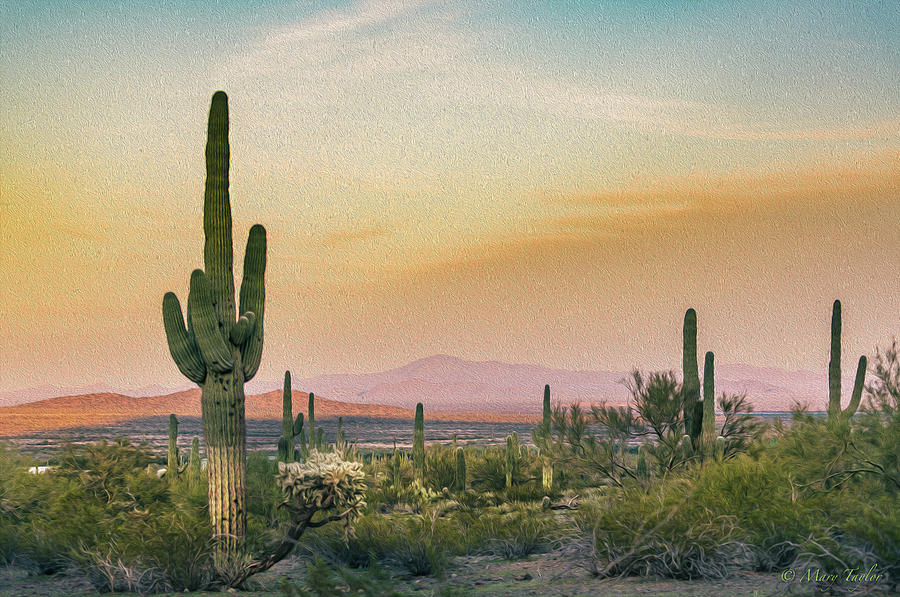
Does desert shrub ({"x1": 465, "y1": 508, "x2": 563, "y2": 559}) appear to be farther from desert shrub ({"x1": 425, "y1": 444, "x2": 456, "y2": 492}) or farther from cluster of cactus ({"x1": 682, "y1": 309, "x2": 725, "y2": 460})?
desert shrub ({"x1": 425, "y1": 444, "x2": 456, "y2": 492})

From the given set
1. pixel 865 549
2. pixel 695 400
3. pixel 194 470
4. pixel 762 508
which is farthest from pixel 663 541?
pixel 194 470

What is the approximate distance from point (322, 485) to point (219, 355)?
2574mm

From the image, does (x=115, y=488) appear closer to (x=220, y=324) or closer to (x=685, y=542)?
(x=220, y=324)

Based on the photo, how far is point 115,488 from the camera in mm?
18094

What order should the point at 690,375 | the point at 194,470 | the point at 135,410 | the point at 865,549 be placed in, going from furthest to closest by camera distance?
the point at 135,410
the point at 194,470
the point at 690,375
the point at 865,549

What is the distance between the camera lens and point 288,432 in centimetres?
3078

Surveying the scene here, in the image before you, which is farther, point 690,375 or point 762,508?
point 690,375

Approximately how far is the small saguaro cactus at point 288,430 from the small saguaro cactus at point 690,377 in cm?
1059

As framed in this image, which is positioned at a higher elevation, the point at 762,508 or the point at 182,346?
the point at 182,346

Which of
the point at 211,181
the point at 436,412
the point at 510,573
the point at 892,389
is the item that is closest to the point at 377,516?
the point at 510,573

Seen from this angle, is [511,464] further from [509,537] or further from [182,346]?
[182,346]

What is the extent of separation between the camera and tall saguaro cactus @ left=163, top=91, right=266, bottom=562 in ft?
47.3

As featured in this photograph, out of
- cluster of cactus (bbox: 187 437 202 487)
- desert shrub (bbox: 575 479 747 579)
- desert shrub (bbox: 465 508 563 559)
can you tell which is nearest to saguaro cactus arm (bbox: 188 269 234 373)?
desert shrub (bbox: 465 508 563 559)

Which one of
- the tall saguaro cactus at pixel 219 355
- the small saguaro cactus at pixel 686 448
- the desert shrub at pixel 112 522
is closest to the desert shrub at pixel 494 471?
the small saguaro cactus at pixel 686 448
